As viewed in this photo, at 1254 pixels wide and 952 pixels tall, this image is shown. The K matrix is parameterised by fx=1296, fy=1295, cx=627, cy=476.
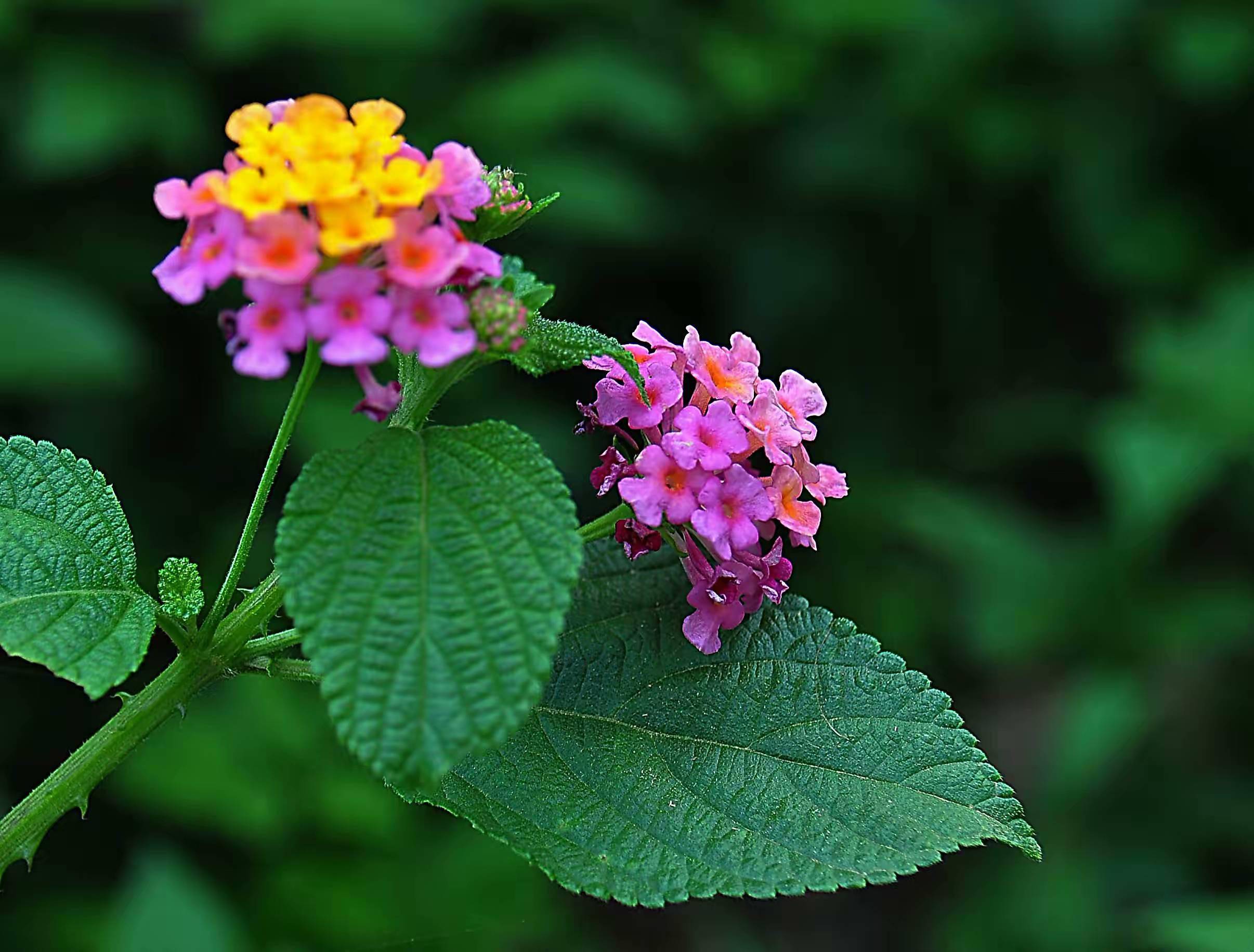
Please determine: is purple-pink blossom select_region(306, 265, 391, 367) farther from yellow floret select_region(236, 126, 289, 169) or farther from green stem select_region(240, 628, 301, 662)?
green stem select_region(240, 628, 301, 662)

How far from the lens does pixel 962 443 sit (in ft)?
12.0

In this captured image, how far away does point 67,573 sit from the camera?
37.1 inches

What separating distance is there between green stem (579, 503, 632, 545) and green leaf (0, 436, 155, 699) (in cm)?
33

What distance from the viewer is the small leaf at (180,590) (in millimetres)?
914

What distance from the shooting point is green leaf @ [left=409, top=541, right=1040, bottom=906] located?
0.91m

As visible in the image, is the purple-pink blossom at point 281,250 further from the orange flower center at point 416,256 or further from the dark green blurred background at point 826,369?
the dark green blurred background at point 826,369

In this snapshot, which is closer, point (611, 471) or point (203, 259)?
point (203, 259)

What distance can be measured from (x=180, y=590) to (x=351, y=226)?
0.30 metres

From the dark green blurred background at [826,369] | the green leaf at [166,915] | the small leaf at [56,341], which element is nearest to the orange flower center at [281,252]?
the green leaf at [166,915]

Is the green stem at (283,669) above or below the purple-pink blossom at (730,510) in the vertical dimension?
below

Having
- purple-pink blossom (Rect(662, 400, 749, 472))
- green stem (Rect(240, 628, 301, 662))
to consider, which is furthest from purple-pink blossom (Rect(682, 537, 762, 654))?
green stem (Rect(240, 628, 301, 662))

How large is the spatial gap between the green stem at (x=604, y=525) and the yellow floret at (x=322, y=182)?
0.32 m

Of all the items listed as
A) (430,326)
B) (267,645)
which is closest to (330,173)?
(430,326)

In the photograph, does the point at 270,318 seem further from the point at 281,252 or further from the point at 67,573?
the point at 67,573
